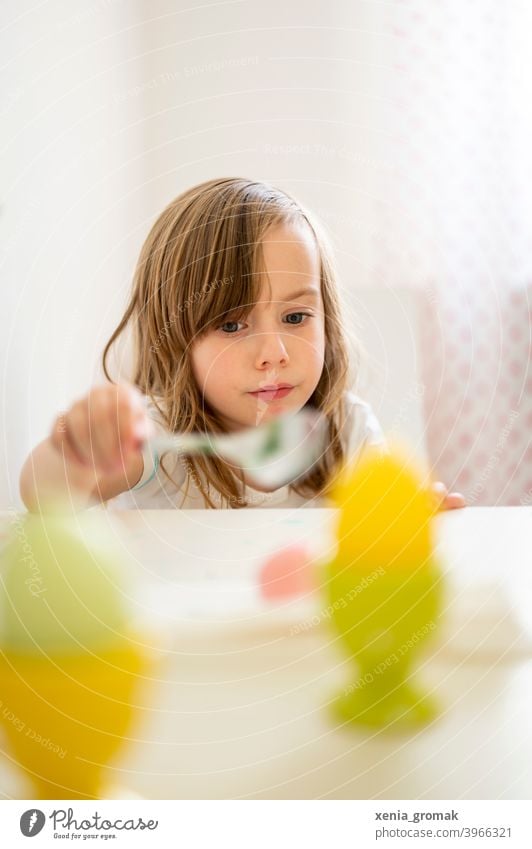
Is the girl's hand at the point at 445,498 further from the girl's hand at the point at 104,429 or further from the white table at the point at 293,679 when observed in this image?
the girl's hand at the point at 104,429

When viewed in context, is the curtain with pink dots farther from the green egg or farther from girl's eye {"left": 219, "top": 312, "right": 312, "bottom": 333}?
the green egg

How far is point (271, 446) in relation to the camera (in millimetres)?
505

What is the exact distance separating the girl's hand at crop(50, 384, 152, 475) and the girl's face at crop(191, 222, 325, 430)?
0.05m

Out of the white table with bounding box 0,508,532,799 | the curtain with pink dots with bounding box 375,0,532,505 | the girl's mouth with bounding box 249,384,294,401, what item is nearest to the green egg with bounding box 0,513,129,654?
the white table with bounding box 0,508,532,799

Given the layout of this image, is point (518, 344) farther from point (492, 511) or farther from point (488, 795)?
point (488, 795)

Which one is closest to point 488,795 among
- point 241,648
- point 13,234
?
point 241,648

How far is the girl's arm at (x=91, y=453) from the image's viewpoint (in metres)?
0.37

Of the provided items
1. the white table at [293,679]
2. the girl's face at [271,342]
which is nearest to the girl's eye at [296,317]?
the girl's face at [271,342]

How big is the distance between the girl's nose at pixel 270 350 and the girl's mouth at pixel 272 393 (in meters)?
0.02

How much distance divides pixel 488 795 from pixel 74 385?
30cm

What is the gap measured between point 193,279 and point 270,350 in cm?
6

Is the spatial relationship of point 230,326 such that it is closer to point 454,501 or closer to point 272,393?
point 272,393

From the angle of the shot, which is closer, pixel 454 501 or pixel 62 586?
pixel 62 586

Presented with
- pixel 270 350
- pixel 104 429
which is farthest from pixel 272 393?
pixel 104 429
